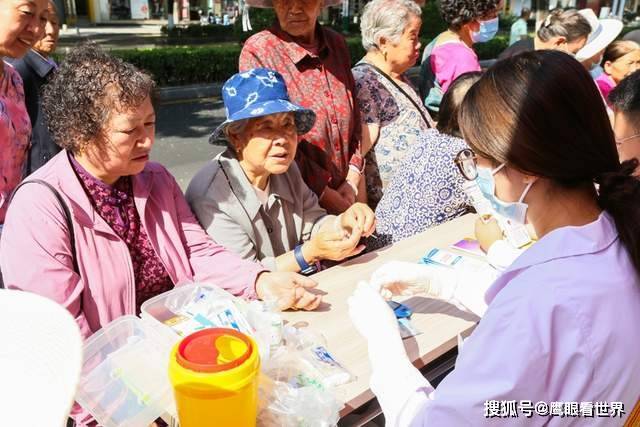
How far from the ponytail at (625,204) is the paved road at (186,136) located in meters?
4.47

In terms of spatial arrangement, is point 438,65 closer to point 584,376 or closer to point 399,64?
point 399,64

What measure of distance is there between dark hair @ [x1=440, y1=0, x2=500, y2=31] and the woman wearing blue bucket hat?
197 cm

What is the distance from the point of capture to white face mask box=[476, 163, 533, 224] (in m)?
1.30

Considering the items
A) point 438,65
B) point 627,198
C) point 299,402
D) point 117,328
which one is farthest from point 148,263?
point 438,65

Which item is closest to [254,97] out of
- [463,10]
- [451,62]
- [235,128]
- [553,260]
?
[235,128]

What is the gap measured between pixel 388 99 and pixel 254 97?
3.65ft

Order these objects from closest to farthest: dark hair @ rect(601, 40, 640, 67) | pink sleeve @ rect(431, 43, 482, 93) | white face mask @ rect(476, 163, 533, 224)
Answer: white face mask @ rect(476, 163, 533, 224)
pink sleeve @ rect(431, 43, 482, 93)
dark hair @ rect(601, 40, 640, 67)

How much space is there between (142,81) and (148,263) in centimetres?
63

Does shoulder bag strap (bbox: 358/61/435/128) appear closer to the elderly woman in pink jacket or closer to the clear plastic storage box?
the elderly woman in pink jacket

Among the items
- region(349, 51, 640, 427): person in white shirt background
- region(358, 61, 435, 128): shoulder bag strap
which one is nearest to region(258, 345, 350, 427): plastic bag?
region(349, 51, 640, 427): person in white shirt background

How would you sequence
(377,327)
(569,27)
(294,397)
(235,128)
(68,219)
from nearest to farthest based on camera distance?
(294,397) → (377,327) → (68,219) → (235,128) → (569,27)

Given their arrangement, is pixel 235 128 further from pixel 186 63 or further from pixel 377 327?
pixel 186 63

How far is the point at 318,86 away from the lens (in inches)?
106

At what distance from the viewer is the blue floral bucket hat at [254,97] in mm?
2082
